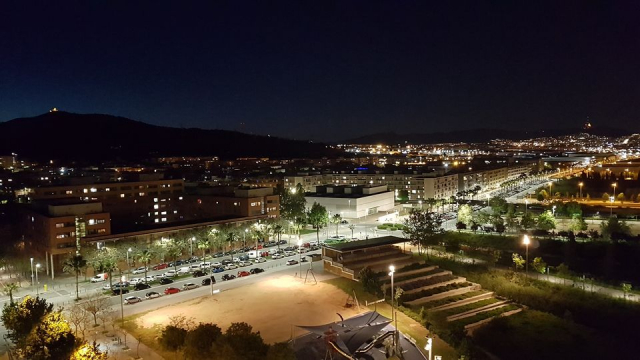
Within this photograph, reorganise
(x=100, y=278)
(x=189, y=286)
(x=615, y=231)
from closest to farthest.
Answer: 1. (x=189, y=286)
2. (x=100, y=278)
3. (x=615, y=231)

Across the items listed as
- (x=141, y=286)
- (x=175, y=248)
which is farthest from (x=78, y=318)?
(x=175, y=248)

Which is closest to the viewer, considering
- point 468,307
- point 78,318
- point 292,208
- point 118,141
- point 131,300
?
point 78,318

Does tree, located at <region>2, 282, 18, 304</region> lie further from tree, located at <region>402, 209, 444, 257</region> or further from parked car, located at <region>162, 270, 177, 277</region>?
tree, located at <region>402, 209, 444, 257</region>

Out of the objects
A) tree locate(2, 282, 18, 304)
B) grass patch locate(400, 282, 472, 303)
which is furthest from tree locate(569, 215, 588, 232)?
tree locate(2, 282, 18, 304)

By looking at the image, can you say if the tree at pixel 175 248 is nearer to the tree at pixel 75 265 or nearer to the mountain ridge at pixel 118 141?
the tree at pixel 75 265

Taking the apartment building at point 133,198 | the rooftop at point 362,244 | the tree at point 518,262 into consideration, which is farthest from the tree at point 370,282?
the apartment building at point 133,198

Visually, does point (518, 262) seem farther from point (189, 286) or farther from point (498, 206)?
point (189, 286)
